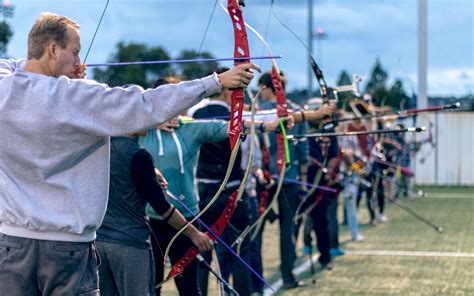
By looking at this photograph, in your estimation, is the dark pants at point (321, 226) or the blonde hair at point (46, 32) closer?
the blonde hair at point (46, 32)

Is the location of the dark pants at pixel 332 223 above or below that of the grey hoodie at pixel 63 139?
below

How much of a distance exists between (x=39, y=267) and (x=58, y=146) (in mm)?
459

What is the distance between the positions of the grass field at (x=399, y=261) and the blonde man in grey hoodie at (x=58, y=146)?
4.31 metres

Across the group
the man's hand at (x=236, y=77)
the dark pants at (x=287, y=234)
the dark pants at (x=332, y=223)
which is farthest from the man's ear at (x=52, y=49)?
the dark pants at (x=332, y=223)

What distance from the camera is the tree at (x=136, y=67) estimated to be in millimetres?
26736

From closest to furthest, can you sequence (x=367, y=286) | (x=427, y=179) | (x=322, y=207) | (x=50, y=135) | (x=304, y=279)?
(x=50, y=135) < (x=367, y=286) < (x=304, y=279) < (x=322, y=207) < (x=427, y=179)

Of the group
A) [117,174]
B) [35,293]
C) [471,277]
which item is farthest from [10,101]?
[471,277]

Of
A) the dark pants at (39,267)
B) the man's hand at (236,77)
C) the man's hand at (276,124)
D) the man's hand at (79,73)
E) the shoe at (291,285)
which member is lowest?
the shoe at (291,285)

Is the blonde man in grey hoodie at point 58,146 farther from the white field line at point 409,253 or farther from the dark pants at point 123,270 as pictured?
the white field line at point 409,253

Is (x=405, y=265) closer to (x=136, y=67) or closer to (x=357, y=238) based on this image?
(x=357, y=238)

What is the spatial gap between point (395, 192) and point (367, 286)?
9.59 m

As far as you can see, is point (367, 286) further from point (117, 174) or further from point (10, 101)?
point (10, 101)

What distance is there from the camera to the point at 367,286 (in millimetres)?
8109

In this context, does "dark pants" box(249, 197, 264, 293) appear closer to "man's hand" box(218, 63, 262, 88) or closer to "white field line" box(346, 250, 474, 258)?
"white field line" box(346, 250, 474, 258)
